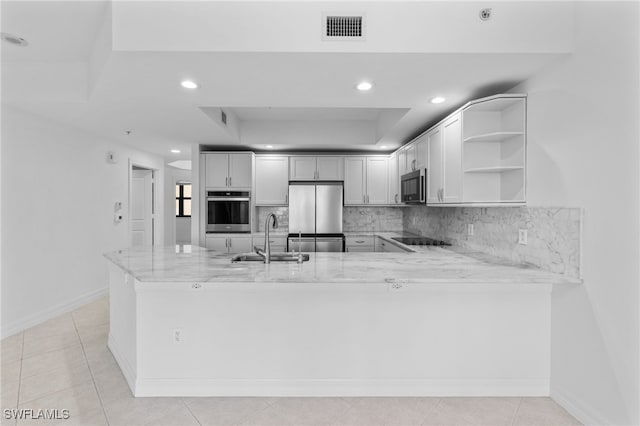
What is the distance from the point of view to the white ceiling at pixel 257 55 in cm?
198

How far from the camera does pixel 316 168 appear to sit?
5.40 m

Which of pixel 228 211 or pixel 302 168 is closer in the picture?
pixel 228 211

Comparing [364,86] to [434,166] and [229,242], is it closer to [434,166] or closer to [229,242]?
[434,166]

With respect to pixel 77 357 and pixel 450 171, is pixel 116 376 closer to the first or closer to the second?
pixel 77 357

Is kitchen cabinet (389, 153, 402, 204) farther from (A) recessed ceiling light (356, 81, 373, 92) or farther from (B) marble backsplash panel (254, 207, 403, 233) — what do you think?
(A) recessed ceiling light (356, 81, 373, 92)

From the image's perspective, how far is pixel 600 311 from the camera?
1.87 m

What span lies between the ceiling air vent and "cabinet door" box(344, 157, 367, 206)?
3.43m

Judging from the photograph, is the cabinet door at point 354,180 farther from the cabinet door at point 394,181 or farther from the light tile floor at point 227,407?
the light tile floor at point 227,407

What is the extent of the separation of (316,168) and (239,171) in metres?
1.25

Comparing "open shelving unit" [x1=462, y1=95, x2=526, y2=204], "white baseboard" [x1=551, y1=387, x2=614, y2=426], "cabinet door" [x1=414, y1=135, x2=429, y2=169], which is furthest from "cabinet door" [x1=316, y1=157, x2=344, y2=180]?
"white baseboard" [x1=551, y1=387, x2=614, y2=426]

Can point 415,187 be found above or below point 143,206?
above

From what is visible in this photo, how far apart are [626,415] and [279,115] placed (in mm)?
4438

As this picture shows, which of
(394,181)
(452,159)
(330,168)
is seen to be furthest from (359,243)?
(452,159)

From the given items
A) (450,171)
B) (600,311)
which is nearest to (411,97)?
(450,171)
